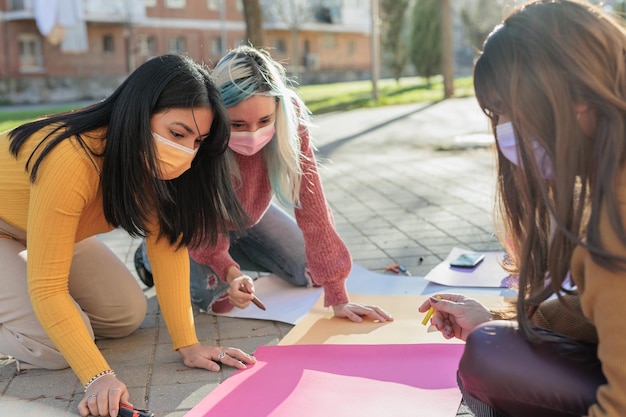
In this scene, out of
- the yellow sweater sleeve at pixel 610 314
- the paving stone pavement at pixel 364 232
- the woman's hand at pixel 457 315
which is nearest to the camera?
the yellow sweater sleeve at pixel 610 314

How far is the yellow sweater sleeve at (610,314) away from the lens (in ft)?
4.57

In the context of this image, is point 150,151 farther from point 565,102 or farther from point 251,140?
→ point 565,102

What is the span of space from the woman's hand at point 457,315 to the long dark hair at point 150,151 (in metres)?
0.81

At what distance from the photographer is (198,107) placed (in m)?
2.22

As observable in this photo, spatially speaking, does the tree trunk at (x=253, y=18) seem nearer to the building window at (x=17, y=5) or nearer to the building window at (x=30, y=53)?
the building window at (x=30, y=53)

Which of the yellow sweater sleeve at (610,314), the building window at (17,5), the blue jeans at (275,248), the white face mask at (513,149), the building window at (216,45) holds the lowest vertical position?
the blue jeans at (275,248)

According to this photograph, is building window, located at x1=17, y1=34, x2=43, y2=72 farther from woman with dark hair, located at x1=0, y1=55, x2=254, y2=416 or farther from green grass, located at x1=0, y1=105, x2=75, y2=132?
woman with dark hair, located at x1=0, y1=55, x2=254, y2=416

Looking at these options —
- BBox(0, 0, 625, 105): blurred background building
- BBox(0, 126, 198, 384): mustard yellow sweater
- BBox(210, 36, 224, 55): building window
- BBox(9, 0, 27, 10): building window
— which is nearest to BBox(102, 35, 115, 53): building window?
BBox(0, 0, 625, 105): blurred background building

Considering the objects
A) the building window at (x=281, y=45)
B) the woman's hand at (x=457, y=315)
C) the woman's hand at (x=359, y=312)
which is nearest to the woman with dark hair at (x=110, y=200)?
the woman's hand at (x=359, y=312)

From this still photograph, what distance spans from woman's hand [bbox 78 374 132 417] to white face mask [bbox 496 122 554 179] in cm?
127

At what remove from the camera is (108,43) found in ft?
97.5

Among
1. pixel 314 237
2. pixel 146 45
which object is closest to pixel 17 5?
pixel 146 45

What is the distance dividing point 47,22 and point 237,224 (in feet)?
88.0

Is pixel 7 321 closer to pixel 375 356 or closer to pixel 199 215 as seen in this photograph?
pixel 199 215
